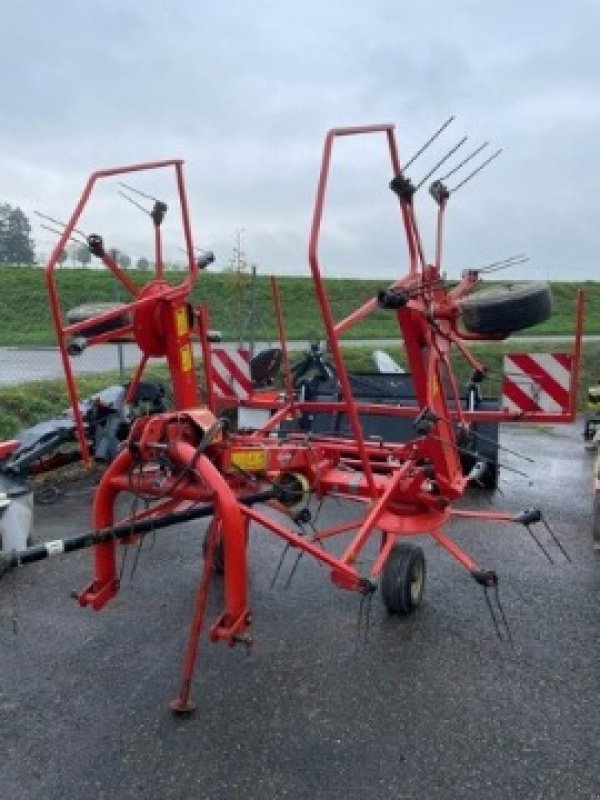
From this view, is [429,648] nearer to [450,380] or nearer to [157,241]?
[450,380]

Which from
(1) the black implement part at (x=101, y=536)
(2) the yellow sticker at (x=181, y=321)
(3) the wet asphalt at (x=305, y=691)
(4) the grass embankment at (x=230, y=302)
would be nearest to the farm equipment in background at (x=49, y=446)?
(3) the wet asphalt at (x=305, y=691)

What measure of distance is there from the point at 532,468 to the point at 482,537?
3234 mm

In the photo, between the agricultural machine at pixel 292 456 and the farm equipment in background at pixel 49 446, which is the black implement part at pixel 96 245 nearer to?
the agricultural machine at pixel 292 456

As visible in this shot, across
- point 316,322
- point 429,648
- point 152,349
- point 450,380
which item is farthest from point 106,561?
point 316,322

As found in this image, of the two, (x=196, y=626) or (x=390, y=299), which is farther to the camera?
(x=390, y=299)

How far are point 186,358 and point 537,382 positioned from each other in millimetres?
4199

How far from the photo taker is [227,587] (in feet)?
10.5

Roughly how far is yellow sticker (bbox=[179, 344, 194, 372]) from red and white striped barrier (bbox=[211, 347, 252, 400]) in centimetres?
371

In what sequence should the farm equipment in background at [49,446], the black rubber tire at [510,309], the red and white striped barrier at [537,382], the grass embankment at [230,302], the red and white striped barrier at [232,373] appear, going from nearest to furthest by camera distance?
1. the black rubber tire at [510,309]
2. the farm equipment in background at [49,446]
3. the red and white striped barrier at [537,382]
4. the red and white striped barrier at [232,373]
5. the grass embankment at [230,302]

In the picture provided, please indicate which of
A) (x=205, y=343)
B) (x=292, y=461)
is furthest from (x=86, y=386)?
(x=292, y=461)

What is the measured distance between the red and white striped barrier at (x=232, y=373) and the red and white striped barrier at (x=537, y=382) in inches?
106

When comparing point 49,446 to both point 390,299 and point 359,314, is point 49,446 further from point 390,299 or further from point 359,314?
point 390,299

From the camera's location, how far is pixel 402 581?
4480 mm

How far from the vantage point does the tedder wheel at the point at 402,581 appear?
177 inches
